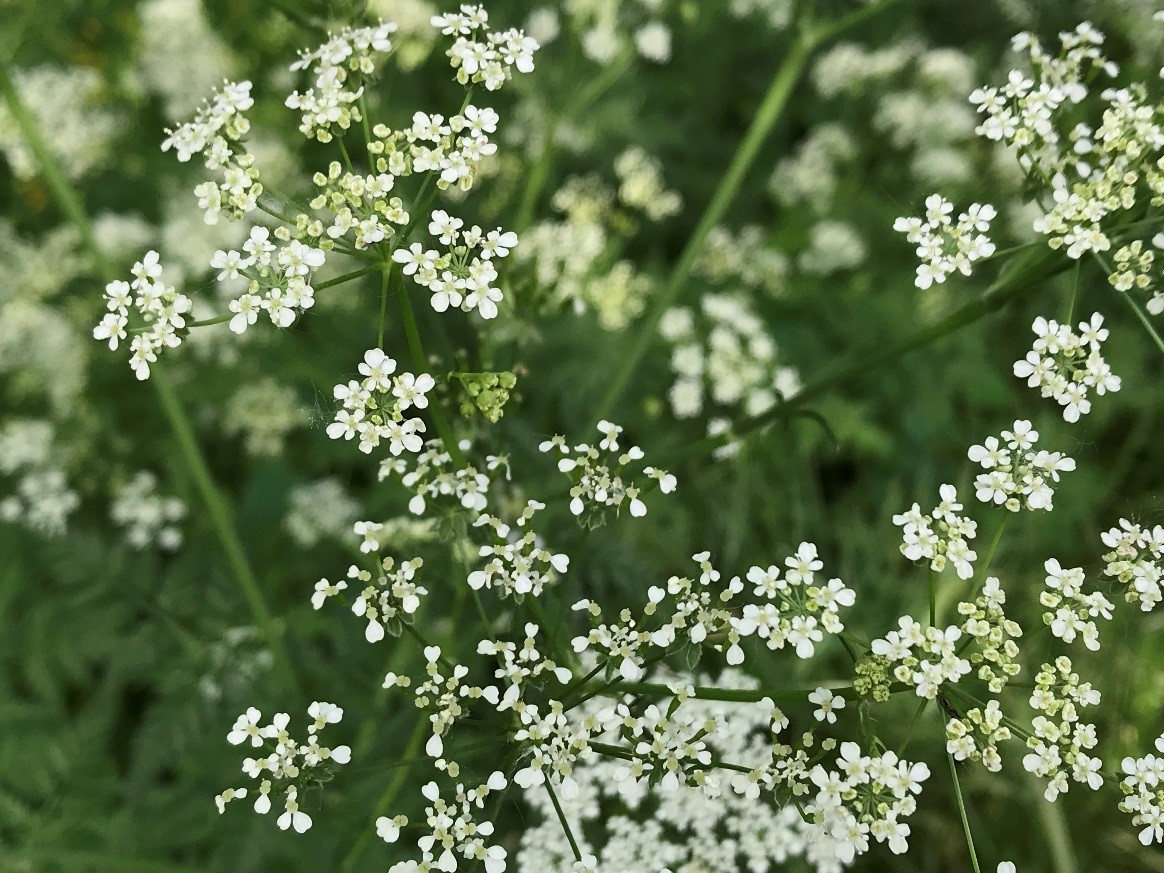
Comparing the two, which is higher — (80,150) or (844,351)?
(80,150)

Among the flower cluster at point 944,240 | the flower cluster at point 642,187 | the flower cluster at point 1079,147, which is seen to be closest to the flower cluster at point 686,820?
the flower cluster at point 944,240

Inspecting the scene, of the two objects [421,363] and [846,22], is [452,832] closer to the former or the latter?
[421,363]

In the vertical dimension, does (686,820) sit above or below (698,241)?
below

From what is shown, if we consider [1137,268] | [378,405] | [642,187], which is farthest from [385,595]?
[642,187]

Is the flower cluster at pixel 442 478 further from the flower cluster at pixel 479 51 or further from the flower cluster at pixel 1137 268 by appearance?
the flower cluster at pixel 1137 268

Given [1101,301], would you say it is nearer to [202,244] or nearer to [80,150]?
[202,244]

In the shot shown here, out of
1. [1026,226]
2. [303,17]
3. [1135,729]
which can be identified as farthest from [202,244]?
[1135,729]
